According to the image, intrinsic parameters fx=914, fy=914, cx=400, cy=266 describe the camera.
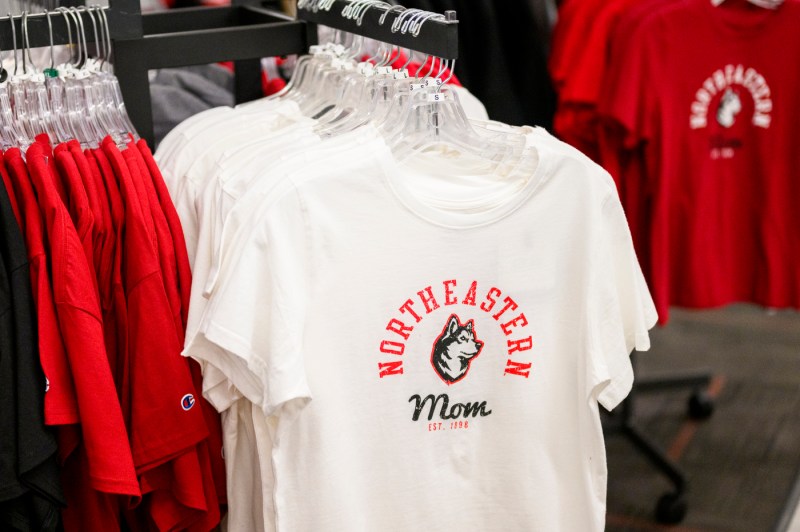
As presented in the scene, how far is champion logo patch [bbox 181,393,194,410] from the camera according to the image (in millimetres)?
1323

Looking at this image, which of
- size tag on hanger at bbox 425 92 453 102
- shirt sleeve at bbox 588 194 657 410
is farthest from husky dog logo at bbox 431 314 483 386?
size tag on hanger at bbox 425 92 453 102

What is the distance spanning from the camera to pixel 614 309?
1.42 m

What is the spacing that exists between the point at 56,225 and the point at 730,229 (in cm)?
168

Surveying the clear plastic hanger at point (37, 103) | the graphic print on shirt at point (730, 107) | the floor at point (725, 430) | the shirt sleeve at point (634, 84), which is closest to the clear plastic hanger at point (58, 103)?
the clear plastic hanger at point (37, 103)

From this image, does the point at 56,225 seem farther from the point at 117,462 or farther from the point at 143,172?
the point at 117,462

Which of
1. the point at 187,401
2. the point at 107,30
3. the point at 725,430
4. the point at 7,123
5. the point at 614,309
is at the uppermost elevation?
the point at 107,30

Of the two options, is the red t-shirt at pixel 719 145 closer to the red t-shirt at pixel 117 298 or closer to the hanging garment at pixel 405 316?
the hanging garment at pixel 405 316

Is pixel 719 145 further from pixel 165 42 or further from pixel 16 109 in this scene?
pixel 16 109

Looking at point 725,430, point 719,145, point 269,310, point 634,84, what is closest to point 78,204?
point 269,310

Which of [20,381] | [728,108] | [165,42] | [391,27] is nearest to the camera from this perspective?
[20,381]

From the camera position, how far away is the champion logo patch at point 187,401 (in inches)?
52.1

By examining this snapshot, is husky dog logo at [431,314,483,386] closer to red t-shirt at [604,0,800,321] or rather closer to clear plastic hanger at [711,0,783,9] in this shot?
red t-shirt at [604,0,800,321]

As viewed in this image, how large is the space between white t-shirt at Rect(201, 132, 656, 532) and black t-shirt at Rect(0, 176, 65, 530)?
0.24 meters

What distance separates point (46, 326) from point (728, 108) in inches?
64.7
